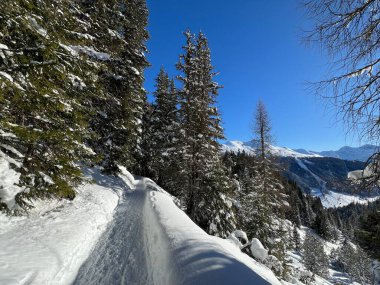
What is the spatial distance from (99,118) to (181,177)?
7.68 metres

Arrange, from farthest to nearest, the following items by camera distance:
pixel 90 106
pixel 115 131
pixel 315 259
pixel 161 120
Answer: pixel 315 259
pixel 161 120
pixel 115 131
pixel 90 106

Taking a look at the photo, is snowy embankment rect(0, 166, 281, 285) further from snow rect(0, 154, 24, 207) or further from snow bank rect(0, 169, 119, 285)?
snow rect(0, 154, 24, 207)

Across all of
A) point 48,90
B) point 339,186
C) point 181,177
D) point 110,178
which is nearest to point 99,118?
point 110,178

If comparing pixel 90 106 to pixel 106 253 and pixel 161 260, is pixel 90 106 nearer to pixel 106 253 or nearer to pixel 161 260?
pixel 106 253

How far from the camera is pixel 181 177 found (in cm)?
1845

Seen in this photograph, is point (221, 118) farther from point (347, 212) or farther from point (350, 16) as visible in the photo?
point (347, 212)

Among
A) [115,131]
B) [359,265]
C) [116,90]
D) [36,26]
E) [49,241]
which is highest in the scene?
[116,90]

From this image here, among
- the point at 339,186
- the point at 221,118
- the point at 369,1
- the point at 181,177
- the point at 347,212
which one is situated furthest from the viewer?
the point at 347,212

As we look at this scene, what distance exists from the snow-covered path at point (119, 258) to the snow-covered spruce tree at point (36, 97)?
7.23ft

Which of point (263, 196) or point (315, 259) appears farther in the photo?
point (315, 259)

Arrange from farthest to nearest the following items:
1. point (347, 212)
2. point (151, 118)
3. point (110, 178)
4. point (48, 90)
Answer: point (347, 212) < point (151, 118) < point (110, 178) < point (48, 90)

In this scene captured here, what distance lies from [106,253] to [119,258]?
575mm

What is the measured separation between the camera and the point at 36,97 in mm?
6879

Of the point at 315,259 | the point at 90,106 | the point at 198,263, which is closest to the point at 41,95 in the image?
the point at 198,263
